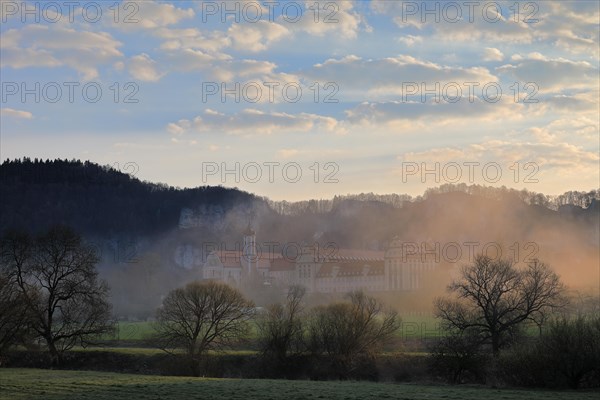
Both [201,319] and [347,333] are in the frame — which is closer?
[347,333]

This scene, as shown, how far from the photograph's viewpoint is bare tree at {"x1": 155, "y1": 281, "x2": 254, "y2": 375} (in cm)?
4744

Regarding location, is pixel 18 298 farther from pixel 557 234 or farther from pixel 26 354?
pixel 557 234

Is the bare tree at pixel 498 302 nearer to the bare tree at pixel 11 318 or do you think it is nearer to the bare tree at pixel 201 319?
the bare tree at pixel 201 319

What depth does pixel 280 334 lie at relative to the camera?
4872 cm

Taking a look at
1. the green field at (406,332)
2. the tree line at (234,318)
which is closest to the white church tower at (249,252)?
the green field at (406,332)

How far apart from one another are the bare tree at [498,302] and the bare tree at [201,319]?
50.4 feet

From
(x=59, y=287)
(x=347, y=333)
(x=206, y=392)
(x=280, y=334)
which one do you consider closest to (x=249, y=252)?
(x=59, y=287)

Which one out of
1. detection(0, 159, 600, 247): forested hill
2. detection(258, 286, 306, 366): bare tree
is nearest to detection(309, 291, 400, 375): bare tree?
detection(258, 286, 306, 366): bare tree

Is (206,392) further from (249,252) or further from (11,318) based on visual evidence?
(249,252)

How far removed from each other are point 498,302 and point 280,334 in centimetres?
1707

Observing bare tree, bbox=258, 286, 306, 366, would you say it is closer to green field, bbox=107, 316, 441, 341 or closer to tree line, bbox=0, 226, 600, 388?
tree line, bbox=0, 226, 600, 388

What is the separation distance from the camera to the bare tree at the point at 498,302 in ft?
167

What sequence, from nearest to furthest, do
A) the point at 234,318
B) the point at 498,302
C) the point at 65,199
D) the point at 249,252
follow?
the point at 234,318
the point at 498,302
the point at 249,252
the point at 65,199

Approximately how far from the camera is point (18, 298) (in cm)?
4544
